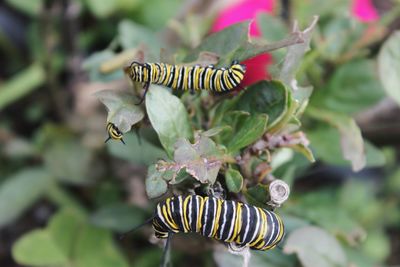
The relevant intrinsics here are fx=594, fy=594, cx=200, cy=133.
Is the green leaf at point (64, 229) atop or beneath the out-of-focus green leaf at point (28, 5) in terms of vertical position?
beneath

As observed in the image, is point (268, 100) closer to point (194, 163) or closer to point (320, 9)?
point (194, 163)

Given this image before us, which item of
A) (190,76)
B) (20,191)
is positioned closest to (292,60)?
(190,76)

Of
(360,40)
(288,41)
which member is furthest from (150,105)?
(360,40)

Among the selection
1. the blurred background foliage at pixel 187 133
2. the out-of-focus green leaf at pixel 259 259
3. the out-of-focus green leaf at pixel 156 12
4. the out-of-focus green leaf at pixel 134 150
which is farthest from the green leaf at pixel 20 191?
the out-of-focus green leaf at pixel 259 259

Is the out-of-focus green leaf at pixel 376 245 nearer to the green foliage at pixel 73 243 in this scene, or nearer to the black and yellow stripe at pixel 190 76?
the green foliage at pixel 73 243

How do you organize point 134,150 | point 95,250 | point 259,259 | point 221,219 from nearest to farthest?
point 221,219
point 259,259
point 134,150
point 95,250

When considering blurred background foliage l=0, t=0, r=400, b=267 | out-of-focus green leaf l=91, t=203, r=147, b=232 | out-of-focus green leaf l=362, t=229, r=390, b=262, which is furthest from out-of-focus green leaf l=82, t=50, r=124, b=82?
out-of-focus green leaf l=362, t=229, r=390, b=262

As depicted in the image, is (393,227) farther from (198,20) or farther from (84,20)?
(84,20)
